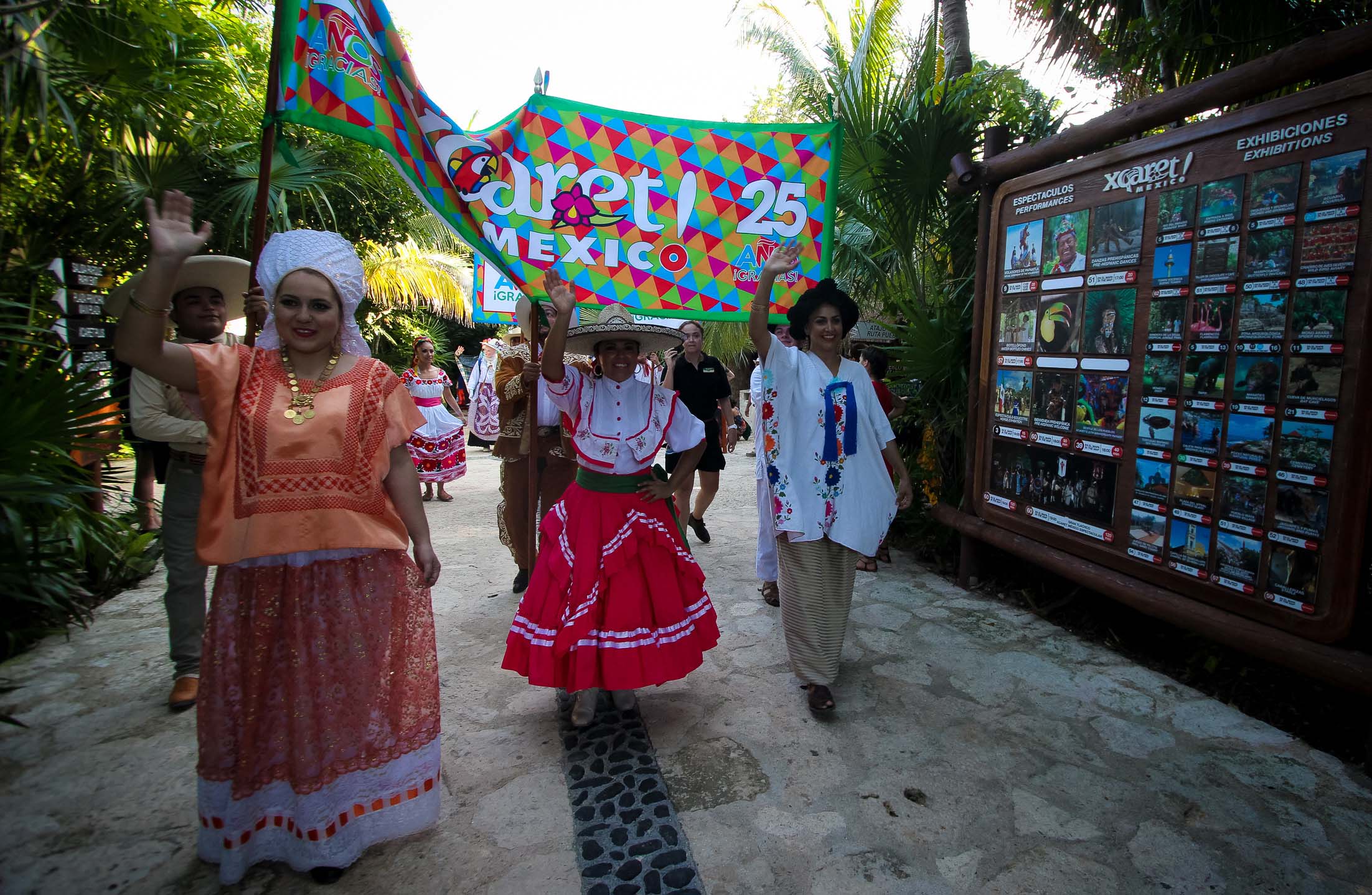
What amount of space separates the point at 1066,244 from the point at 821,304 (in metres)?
1.84

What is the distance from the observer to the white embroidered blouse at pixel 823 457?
3.42 m

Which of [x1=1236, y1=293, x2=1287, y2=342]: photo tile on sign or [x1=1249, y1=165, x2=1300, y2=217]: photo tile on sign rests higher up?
[x1=1249, y1=165, x2=1300, y2=217]: photo tile on sign

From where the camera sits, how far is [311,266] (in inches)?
85.8

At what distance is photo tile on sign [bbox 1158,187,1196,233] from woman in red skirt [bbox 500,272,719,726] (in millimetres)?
2469

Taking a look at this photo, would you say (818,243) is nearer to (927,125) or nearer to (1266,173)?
(1266,173)

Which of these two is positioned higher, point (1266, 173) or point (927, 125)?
point (927, 125)

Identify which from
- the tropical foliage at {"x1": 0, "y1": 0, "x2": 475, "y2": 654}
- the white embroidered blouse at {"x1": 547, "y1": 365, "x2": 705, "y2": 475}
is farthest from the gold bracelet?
the white embroidered blouse at {"x1": 547, "y1": 365, "x2": 705, "y2": 475}

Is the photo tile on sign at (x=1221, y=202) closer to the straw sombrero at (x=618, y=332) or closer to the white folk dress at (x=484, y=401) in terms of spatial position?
the straw sombrero at (x=618, y=332)

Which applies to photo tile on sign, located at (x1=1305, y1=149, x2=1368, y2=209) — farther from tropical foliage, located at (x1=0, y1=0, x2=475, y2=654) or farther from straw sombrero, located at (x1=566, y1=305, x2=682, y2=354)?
tropical foliage, located at (x1=0, y1=0, x2=475, y2=654)

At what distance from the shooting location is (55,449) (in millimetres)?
3023

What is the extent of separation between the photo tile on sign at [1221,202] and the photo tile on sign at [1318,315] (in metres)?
0.50

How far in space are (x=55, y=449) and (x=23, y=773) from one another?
122 centimetres

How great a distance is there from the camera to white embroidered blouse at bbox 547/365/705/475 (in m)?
3.25

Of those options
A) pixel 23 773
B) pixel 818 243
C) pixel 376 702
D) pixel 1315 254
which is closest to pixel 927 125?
pixel 818 243
